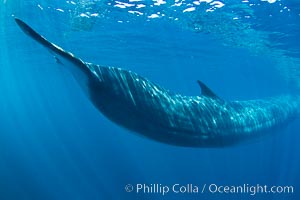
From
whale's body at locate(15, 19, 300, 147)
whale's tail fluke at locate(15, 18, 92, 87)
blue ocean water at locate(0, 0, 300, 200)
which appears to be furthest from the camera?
blue ocean water at locate(0, 0, 300, 200)

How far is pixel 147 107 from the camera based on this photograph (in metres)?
4.14

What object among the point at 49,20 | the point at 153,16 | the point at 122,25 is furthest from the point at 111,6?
the point at 49,20

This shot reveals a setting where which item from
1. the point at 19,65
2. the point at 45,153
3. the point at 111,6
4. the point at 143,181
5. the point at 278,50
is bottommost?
the point at 45,153

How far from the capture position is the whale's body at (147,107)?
383cm

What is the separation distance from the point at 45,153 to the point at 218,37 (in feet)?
98.1

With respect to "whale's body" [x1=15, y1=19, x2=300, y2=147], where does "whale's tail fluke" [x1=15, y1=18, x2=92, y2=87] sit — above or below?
above

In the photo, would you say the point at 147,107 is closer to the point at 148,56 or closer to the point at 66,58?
the point at 66,58

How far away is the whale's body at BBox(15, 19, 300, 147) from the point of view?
3834 mm

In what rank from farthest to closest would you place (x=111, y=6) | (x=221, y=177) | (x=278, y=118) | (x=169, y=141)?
(x=221, y=177), (x=111, y=6), (x=278, y=118), (x=169, y=141)

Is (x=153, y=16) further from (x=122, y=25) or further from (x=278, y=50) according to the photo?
(x=278, y=50)

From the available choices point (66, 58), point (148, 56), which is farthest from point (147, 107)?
point (148, 56)

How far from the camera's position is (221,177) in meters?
34.0

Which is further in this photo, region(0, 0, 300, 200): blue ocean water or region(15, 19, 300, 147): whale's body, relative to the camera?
region(0, 0, 300, 200): blue ocean water

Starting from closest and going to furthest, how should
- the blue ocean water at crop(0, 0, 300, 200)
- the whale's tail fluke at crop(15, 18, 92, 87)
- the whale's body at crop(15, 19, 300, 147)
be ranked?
the whale's tail fluke at crop(15, 18, 92, 87) → the whale's body at crop(15, 19, 300, 147) → the blue ocean water at crop(0, 0, 300, 200)
